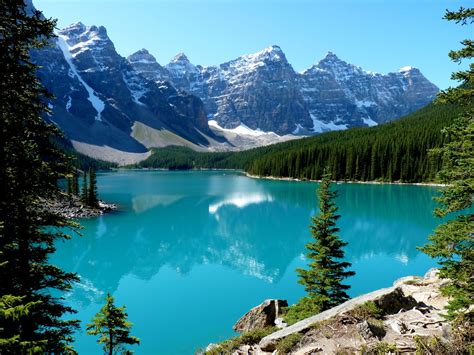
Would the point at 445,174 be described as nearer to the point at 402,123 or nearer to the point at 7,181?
the point at 7,181

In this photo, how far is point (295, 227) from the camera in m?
50.2

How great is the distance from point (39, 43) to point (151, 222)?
47.7 meters

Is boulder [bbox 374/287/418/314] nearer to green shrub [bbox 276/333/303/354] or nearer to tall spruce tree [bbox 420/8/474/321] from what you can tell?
tall spruce tree [bbox 420/8/474/321]

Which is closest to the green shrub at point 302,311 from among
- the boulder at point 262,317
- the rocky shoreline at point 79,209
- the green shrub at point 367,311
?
the boulder at point 262,317

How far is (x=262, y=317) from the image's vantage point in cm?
1798

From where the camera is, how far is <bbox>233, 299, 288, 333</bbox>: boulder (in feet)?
58.3

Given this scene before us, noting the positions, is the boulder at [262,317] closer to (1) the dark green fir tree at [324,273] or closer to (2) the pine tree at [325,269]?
(1) the dark green fir tree at [324,273]

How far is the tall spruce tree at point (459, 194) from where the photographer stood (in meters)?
9.65

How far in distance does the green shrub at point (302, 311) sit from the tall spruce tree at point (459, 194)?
701 cm

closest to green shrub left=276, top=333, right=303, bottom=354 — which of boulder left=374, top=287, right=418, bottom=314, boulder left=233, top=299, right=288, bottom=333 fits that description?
boulder left=374, top=287, right=418, bottom=314

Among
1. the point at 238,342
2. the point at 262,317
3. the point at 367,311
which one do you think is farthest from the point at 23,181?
the point at 262,317

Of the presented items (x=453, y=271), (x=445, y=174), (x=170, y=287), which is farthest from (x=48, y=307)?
(x=170, y=287)

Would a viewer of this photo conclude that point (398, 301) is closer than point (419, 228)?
Yes

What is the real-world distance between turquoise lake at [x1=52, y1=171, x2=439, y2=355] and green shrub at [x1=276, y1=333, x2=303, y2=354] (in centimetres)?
870
